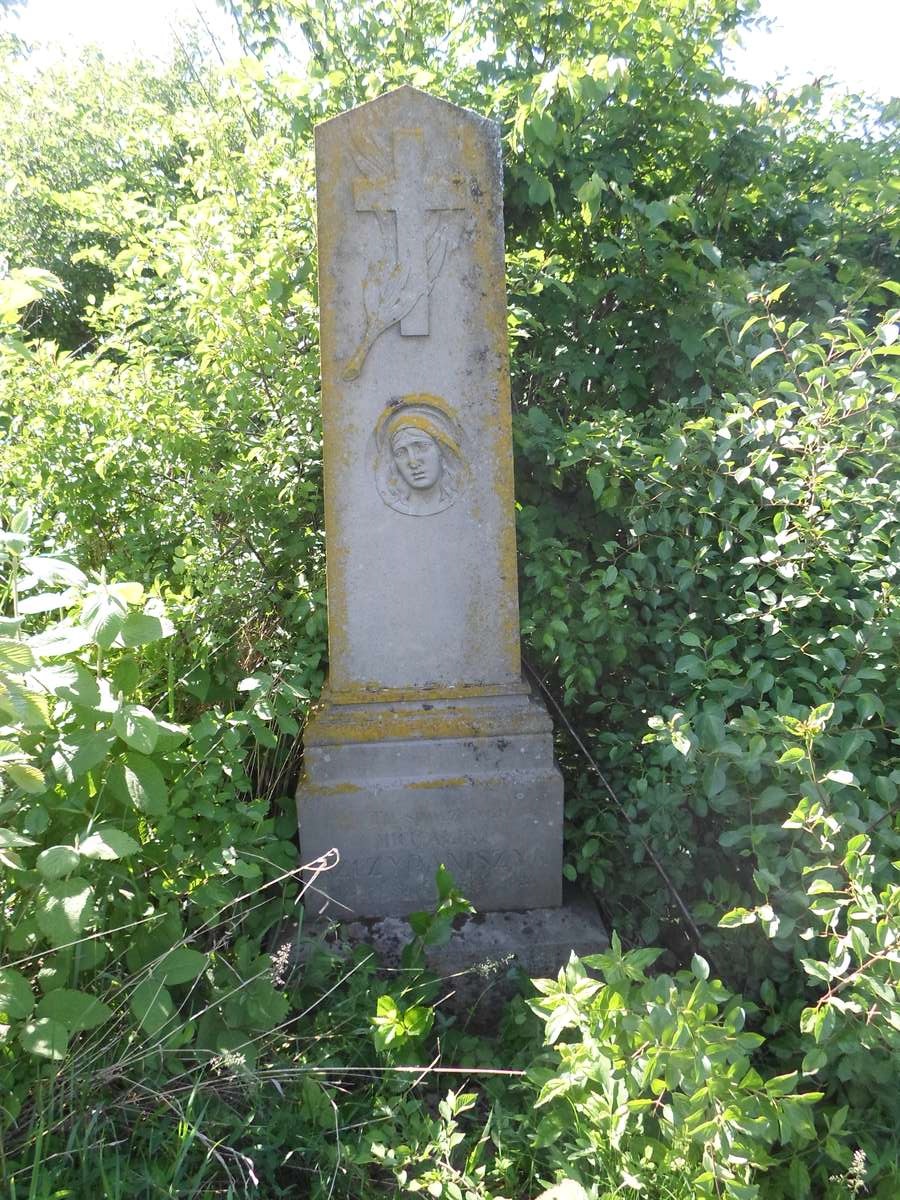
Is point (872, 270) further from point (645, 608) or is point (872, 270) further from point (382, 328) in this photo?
point (382, 328)

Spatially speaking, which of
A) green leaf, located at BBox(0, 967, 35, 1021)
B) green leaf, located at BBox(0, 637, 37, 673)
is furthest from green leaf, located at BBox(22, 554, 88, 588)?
green leaf, located at BBox(0, 967, 35, 1021)

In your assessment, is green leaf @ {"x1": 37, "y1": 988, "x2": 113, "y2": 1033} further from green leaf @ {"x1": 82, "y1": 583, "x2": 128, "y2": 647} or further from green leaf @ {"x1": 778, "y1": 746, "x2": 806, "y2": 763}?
green leaf @ {"x1": 778, "y1": 746, "x2": 806, "y2": 763}

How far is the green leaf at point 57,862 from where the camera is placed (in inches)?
66.6

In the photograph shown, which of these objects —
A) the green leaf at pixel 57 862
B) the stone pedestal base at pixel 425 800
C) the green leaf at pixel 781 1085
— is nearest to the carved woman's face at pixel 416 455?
the stone pedestal base at pixel 425 800

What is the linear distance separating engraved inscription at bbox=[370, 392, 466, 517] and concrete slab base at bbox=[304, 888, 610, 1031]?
1.20 metres

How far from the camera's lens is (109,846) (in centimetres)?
173

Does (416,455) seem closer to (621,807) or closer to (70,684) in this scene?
(70,684)

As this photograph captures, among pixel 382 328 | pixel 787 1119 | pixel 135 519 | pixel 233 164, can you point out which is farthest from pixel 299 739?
pixel 233 164

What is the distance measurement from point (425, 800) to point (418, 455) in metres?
1.00

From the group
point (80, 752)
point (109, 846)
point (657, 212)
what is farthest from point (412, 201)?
point (109, 846)

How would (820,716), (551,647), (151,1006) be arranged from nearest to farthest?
1. (151,1006)
2. (820,716)
3. (551,647)

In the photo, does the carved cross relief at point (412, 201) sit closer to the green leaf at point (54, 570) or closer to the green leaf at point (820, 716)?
the green leaf at point (54, 570)

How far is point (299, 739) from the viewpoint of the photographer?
9.79ft

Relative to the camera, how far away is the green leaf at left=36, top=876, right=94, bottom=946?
1666 millimetres
